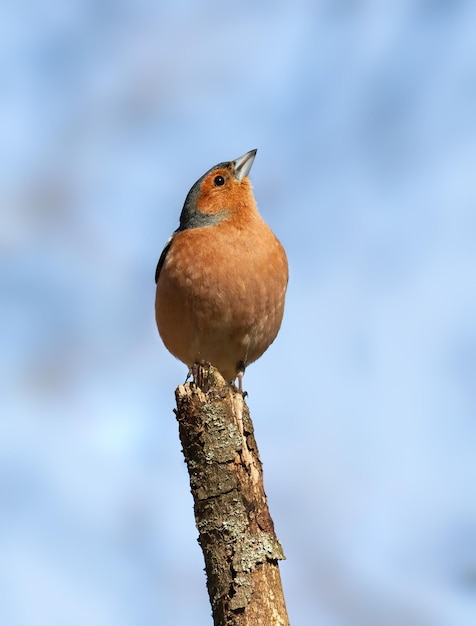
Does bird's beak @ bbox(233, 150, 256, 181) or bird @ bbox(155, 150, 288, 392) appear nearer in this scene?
bird @ bbox(155, 150, 288, 392)

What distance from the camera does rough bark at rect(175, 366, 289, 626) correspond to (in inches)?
166

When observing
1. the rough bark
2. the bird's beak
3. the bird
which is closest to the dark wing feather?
the bird

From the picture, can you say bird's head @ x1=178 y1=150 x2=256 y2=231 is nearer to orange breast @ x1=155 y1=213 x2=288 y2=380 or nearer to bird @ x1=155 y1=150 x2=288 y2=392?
bird @ x1=155 y1=150 x2=288 y2=392

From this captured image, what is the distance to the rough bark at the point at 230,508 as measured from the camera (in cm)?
423

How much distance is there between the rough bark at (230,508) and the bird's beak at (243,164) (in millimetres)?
3855

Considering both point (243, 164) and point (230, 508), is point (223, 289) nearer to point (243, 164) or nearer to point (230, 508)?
point (243, 164)

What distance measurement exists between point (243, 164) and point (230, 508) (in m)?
4.78

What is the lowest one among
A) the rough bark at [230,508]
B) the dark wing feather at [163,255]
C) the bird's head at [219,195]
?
the rough bark at [230,508]

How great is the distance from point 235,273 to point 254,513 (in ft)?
10.1

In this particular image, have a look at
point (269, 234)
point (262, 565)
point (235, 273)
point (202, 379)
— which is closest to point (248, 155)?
point (269, 234)

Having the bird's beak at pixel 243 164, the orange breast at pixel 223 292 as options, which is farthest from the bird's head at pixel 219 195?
the orange breast at pixel 223 292

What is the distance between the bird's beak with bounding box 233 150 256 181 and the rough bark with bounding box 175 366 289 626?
386 cm

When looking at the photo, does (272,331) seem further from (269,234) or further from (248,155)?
(248,155)

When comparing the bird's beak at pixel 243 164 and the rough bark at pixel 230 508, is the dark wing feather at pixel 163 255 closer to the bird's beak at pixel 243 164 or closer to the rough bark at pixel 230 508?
the bird's beak at pixel 243 164
